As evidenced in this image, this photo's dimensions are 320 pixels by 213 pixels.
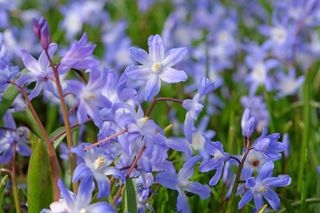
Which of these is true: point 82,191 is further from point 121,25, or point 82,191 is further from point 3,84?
point 121,25

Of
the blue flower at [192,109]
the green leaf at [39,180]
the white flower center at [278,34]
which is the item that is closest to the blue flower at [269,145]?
the blue flower at [192,109]

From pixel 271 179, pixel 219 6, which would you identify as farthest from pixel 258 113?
pixel 219 6

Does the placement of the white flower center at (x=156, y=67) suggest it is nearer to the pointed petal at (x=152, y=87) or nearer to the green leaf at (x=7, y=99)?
the pointed petal at (x=152, y=87)

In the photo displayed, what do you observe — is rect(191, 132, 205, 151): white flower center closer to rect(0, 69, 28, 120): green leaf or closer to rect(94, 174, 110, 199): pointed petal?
rect(0, 69, 28, 120): green leaf

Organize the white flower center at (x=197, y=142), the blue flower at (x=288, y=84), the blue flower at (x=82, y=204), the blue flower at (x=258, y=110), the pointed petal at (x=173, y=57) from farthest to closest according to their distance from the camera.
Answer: the blue flower at (x=288, y=84)
the blue flower at (x=258, y=110)
the white flower center at (x=197, y=142)
the pointed petal at (x=173, y=57)
the blue flower at (x=82, y=204)

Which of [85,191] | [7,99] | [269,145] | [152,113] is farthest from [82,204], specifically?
[152,113]

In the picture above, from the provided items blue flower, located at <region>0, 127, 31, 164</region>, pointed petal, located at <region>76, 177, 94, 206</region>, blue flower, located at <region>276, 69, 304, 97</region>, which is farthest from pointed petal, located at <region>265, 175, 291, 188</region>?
blue flower, located at <region>276, 69, 304, 97</region>
